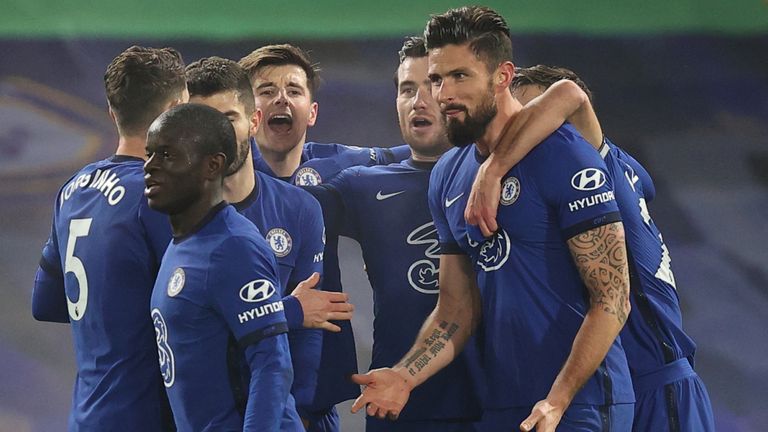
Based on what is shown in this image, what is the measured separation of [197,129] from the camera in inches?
109

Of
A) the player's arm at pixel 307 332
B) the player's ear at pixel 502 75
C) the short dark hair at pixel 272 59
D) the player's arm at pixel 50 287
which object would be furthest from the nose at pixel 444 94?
the short dark hair at pixel 272 59

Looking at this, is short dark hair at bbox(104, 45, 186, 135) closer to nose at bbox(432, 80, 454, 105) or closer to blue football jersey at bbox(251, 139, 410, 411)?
nose at bbox(432, 80, 454, 105)

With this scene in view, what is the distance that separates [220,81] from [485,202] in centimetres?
104

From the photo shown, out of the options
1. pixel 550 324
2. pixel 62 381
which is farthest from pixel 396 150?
pixel 62 381

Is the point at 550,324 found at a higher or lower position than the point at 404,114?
lower

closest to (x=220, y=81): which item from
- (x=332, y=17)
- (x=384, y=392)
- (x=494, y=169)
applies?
(x=494, y=169)

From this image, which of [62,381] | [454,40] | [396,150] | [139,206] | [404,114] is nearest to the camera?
[139,206]

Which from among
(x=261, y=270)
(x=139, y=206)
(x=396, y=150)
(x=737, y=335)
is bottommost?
(x=737, y=335)

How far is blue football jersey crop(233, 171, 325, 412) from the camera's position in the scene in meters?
3.49

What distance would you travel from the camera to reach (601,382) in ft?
9.81

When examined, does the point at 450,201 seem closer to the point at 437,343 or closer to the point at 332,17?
the point at 437,343

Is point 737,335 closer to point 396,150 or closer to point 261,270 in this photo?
point 396,150

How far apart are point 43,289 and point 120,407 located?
492mm

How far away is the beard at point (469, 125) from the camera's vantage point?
3.13 metres
